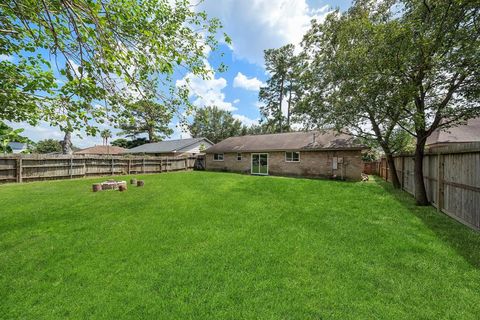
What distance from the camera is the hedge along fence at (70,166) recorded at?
43.8 ft

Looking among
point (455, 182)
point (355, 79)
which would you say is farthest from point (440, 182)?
point (355, 79)

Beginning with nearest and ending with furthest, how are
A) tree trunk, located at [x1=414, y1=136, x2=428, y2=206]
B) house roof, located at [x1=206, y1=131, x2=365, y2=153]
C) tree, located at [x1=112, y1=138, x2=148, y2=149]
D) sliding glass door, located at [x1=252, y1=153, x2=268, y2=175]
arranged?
tree trunk, located at [x1=414, y1=136, x2=428, y2=206] → house roof, located at [x1=206, y1=131, x2=365, y2=153] → sliding glass door, located at [x1=252, y1=153, x2=268, y2=175] → tree, located at [x1=112, y1=138, x2=148, y2=149]

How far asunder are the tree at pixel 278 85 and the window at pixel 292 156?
1526cm

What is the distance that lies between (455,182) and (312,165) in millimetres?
10922

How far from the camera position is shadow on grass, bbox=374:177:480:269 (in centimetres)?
420

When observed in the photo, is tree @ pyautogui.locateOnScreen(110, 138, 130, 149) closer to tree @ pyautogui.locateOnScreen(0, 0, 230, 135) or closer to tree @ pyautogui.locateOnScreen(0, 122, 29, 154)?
tree @ pyautogui.locateOnScreen(0, 0, 230, 135)

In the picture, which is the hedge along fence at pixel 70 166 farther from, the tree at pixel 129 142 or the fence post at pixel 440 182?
the tree at pixel 129 142

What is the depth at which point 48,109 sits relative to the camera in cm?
328

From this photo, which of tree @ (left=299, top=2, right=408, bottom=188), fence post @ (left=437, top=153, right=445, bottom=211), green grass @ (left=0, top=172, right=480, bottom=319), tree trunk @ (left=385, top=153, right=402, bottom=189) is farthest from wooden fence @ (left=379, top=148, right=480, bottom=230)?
tree trunk @ (left=385, top=153, right=402, bottom=189)

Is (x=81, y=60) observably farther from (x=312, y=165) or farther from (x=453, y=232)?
(x=312, y=165)

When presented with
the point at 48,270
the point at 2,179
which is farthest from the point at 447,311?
the point at 2,179

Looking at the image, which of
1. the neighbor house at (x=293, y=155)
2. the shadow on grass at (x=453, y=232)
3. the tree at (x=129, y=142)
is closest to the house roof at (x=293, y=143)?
the neighbor house at (x=293, y=155)

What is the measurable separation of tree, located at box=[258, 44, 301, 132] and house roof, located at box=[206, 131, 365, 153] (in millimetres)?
11630

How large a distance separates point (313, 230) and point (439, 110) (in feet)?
21.0
